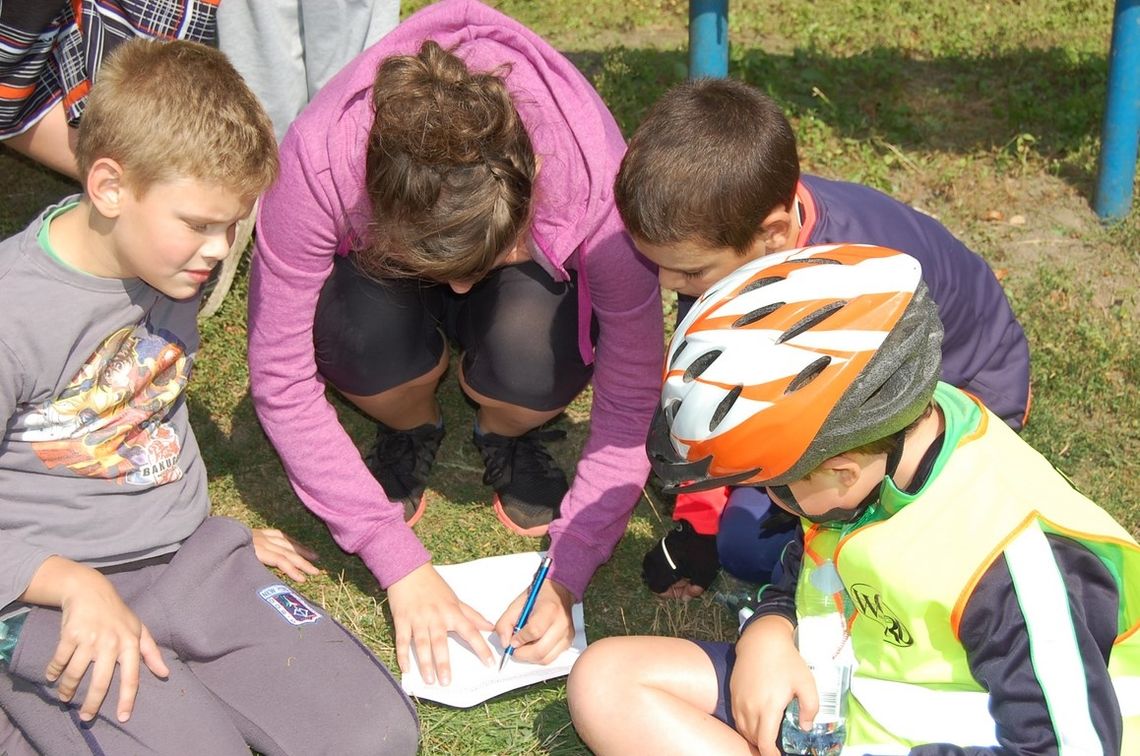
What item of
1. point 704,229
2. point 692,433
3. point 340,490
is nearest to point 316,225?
point 340,490

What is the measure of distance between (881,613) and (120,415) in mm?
1762

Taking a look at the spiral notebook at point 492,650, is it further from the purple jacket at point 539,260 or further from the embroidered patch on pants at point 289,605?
the embroidered patch on pants at point 289,605

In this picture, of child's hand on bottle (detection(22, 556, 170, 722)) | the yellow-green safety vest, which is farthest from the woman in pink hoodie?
the yellow-green safety vest

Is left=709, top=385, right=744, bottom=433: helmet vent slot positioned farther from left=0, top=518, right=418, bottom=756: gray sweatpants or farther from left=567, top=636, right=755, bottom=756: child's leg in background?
left=0, top=518, right=418, bottom=756: gray sweatpants

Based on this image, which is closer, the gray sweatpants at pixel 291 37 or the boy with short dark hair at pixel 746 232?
the boy with short dark hair at pixel 746 232

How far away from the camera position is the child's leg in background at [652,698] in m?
2.74

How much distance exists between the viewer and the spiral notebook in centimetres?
311

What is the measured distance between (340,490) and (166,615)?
1.76 ft

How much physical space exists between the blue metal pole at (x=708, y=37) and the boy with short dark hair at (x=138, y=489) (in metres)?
2.01

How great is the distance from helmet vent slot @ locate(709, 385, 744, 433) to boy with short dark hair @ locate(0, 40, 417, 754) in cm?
113

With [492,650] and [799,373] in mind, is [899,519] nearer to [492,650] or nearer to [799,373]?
[799,373]

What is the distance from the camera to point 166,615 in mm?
2951

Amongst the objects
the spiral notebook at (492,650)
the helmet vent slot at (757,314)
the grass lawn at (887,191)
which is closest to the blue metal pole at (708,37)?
the grass lawn at (887,191)

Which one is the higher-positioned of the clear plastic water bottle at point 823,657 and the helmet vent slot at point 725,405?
the helmet vent slot at point 725,405
